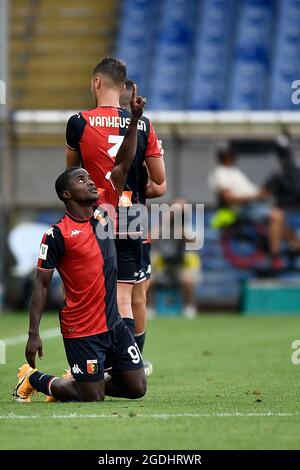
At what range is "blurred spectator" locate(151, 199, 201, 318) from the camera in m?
19.0

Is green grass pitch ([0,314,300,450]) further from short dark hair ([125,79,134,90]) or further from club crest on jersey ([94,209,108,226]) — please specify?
short dark hair ([125,79,134,90])

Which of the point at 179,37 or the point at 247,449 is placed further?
the point at 179,37

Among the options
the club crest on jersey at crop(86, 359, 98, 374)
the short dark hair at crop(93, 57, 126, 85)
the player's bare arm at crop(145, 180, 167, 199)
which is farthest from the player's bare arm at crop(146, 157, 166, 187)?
the club crest on jersey at crop(86, 359, 98, 374)

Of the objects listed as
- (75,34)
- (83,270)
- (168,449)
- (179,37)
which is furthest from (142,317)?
(75,34)

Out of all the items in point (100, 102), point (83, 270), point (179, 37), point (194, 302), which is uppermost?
point (179, 37)

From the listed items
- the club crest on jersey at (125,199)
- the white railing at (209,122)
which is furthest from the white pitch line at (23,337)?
the white railing at (209,122)

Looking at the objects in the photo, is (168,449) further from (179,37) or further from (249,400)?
(179,37)

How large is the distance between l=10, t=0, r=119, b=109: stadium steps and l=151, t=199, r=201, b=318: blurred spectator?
609 cm

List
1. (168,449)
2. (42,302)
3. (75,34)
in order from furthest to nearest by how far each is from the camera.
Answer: (75,34) < (42,302) < (168,449)

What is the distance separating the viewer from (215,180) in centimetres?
1980

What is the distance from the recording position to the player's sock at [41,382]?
288 inches

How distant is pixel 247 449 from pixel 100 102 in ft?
11.3

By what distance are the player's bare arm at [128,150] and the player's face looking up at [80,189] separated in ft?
1.52

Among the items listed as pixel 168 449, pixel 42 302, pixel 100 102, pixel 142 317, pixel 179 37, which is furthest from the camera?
pixel 179 37
